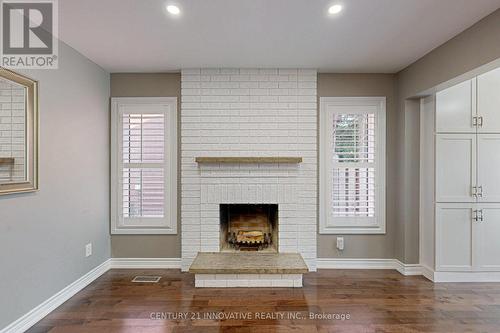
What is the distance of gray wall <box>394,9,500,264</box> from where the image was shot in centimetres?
254

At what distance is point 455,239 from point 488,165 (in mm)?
929

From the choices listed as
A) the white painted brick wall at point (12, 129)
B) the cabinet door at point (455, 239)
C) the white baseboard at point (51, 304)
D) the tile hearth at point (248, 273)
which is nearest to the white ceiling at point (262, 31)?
the white painted brick wall at point (12, 129)

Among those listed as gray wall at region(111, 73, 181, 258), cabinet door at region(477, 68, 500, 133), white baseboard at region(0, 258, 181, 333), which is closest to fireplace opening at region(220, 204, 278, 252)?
gray wall at region(111, 73, 181, 258)

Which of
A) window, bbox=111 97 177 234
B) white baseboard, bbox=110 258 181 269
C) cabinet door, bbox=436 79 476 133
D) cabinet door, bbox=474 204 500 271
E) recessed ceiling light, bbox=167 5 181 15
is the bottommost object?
white baseboard, bbox=110 258 181 269

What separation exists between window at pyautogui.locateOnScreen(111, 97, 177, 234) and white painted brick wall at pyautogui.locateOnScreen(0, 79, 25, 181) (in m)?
1.53

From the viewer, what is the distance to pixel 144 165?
394 centimetres

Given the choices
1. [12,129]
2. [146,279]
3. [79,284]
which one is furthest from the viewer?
[146,279]

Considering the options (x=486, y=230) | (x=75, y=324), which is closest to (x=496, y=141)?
(x=486, y=230)

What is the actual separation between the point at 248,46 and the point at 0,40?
2.05 meters

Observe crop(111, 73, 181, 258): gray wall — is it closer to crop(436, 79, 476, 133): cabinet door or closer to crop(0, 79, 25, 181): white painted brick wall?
crop(0, 79, 25, 181): white painted brick wall

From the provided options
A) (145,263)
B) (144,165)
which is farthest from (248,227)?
(144,165)

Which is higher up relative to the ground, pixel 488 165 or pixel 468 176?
pixel 488 165

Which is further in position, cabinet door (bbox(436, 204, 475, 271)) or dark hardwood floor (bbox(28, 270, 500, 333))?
cabinet door (bbox(436, 204, 475, 271))

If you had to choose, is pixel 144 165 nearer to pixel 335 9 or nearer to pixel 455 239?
pixel 335 9
